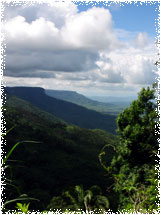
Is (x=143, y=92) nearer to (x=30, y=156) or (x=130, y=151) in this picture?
(x=130, y=151)

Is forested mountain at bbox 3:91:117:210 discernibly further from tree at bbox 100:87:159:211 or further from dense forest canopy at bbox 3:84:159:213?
tree at bbox 100:87:159:211

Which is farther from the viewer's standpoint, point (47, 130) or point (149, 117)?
point (47, 130)

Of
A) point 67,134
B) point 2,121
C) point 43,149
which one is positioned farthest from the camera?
point 67,134

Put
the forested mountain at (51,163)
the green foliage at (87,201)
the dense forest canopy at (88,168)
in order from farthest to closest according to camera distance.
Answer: the forested mountain at (51,163)
the dense forest canopy at (88,168)
the green foliage at (87,201)

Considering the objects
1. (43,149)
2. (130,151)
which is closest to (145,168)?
(130,151)

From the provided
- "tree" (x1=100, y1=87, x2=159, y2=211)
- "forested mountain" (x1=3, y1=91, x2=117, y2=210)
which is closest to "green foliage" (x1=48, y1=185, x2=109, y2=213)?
"tree" (x1=100, y1=87, x2=159, y2=211)

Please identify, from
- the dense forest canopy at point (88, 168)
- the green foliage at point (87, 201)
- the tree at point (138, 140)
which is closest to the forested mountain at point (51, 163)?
the dense forest canopy at point (88, 168)

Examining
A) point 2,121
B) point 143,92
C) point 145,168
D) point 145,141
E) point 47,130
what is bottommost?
point 47,130

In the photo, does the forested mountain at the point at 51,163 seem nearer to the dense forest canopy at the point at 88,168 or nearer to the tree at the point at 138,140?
the dense forest canopy at the point at 88,168

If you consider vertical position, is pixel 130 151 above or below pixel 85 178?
above

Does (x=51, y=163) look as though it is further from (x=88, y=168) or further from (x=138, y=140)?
(x=138, y=140)

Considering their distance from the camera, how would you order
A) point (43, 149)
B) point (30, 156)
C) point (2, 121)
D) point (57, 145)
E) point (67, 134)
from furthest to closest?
point (67, 134), point (57, 145), point (43, 149), point (30, 156), point (2, 121)
